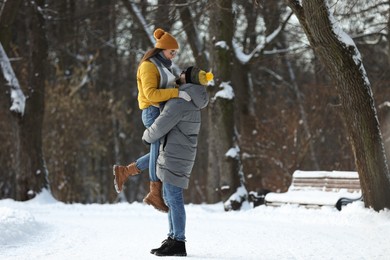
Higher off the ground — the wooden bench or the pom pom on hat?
the pom pom on hat

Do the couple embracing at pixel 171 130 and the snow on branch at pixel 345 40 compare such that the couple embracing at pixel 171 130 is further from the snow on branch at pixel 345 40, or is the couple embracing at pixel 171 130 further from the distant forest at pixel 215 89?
the snow on branch at pixel 345 40

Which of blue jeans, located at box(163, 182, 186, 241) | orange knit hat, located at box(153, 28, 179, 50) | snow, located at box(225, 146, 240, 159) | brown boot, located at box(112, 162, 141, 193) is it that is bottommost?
snow, located at box(225, 146, 240, 159)

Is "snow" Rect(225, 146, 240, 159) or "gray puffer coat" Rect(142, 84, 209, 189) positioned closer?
"gray puffer coat" Rect(142, 84, 209, 189)

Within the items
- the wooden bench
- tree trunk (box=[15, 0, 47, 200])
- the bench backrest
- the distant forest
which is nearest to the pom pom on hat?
the distant forest

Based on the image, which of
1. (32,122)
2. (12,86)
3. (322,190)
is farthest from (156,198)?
(12,86)

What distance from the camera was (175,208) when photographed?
6.52 m

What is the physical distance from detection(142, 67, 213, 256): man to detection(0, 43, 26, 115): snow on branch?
10.8 meters

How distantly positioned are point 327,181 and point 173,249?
6154mm

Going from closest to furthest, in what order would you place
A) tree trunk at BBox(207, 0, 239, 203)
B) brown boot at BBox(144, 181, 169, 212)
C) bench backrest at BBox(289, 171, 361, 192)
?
brown boot at BBox(144, 181, 169, 212) → bench backrest at BBox(289, 171, 361, 192) → tree trunk at BBox(207, 0, 239, 203)

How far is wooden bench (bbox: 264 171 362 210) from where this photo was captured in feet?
35.7

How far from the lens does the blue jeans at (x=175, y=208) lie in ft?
21.3

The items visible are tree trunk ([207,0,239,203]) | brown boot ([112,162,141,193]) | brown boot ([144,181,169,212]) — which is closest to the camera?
brown boot ([144,181,169,212])

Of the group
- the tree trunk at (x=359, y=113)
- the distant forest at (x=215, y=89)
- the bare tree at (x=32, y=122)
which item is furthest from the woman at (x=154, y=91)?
the bare tree at (x=32, y=122)

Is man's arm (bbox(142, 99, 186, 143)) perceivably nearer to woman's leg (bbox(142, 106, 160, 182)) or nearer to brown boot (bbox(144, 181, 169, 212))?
woman's leg (bbox(142, 106, 160, 182))
